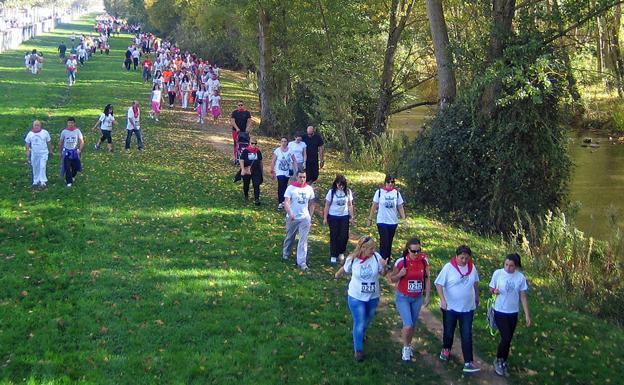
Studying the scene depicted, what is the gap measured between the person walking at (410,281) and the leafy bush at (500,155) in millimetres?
8709

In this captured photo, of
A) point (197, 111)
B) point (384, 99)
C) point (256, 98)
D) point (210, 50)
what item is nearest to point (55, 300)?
point (384, 99)

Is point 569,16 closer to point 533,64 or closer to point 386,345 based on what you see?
point 533,64

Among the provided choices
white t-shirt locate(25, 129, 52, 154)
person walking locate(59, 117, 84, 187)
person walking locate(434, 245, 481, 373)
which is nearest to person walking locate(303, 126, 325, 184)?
person walking locate(59, 117, 84, 187)

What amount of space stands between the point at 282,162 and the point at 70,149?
4.91 metres

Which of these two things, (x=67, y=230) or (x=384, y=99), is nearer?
(x=67, y=230)

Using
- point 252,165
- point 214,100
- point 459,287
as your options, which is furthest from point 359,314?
point 214,100

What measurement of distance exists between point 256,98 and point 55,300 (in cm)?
3457

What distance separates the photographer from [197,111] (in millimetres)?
31062

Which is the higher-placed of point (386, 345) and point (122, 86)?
point (122, 86)

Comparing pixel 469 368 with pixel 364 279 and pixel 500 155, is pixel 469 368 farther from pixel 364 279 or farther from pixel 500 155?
pixel 500 155

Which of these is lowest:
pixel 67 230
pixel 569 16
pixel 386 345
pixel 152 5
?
pixel 386 345

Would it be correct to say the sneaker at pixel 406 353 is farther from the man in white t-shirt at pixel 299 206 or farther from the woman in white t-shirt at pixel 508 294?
the man in white t-shirt at pixel 299 206

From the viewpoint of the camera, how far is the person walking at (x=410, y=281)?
889 centimetres

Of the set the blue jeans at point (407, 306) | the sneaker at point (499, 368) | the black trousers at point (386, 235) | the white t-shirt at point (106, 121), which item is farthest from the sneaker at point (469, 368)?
the white t-shirt at point (106, 121)
